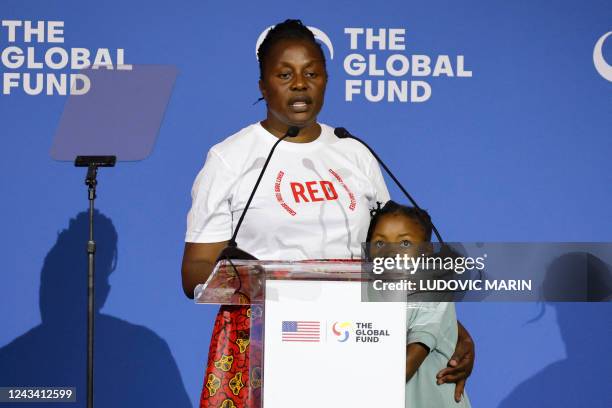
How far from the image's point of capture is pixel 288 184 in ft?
9.89

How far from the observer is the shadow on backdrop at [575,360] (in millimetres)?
3996

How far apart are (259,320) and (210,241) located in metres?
0.93

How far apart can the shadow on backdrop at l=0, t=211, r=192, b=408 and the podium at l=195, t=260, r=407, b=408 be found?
2009 mm

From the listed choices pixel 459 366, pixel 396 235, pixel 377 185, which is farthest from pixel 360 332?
Result: pixel 377 185

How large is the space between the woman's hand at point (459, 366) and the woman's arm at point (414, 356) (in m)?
0.10

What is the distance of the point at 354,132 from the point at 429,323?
6.15 feet

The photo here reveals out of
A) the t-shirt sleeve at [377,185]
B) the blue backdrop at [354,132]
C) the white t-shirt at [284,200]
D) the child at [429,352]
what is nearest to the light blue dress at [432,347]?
the child at [429,352]

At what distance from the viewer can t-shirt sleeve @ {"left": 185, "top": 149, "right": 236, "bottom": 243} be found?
2.92 meters

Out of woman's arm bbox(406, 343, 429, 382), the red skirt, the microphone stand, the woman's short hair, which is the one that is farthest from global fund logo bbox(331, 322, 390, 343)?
the microphone stand

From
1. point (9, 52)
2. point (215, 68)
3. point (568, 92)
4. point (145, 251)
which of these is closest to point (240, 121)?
point (215, 68)

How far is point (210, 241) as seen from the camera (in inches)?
114

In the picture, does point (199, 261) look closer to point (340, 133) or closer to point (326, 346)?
point (340, 133)

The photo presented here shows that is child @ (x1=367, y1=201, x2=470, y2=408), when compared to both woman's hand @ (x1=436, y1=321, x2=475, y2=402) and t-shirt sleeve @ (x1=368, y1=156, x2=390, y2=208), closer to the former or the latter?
woman's hand @ (x1=436, y1=321, x2=475, y2=402)

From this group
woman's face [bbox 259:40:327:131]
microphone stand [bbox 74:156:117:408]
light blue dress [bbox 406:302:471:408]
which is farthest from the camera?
microphone stand [bbox 74:156:117:408]
